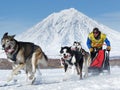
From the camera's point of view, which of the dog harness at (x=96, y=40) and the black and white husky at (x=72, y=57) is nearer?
the black and white husky at (x=72, y=57)

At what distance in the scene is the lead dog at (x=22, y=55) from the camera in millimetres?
11578

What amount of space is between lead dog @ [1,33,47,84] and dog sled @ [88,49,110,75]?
2997 millimetres

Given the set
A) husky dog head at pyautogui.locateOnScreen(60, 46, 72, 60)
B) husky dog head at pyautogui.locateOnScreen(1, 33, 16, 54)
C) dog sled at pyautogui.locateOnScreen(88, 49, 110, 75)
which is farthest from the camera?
dog sled at pyautogui.locateOnScreen(88, 49, 110, 75)

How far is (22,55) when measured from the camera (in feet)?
38.7

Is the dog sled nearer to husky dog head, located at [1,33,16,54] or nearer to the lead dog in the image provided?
the lead dog

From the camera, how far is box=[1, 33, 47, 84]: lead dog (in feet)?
38.0

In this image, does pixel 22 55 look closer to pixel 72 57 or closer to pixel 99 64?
pixel 72 57

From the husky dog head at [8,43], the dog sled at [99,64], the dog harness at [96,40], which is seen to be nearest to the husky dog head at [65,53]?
the dog harness at [96,40]

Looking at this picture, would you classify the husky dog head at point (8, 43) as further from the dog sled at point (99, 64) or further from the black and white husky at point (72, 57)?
the dog sled at point (99, 64)

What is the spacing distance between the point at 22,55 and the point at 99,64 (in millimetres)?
4085

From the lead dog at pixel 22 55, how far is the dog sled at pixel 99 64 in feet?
Answer: 9.83

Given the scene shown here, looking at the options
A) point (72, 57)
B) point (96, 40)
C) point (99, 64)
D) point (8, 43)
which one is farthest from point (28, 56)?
point (99, 64)

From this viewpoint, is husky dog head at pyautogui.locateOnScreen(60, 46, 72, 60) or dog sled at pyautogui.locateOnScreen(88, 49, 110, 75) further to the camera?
dog sled at pyautogui.locateOnScreen(88, 49, 110, 75)

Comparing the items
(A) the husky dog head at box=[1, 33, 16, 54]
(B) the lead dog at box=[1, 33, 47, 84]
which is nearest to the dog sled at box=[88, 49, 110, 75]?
(B) the lead dog at box=[1, 33, 47, 84]
